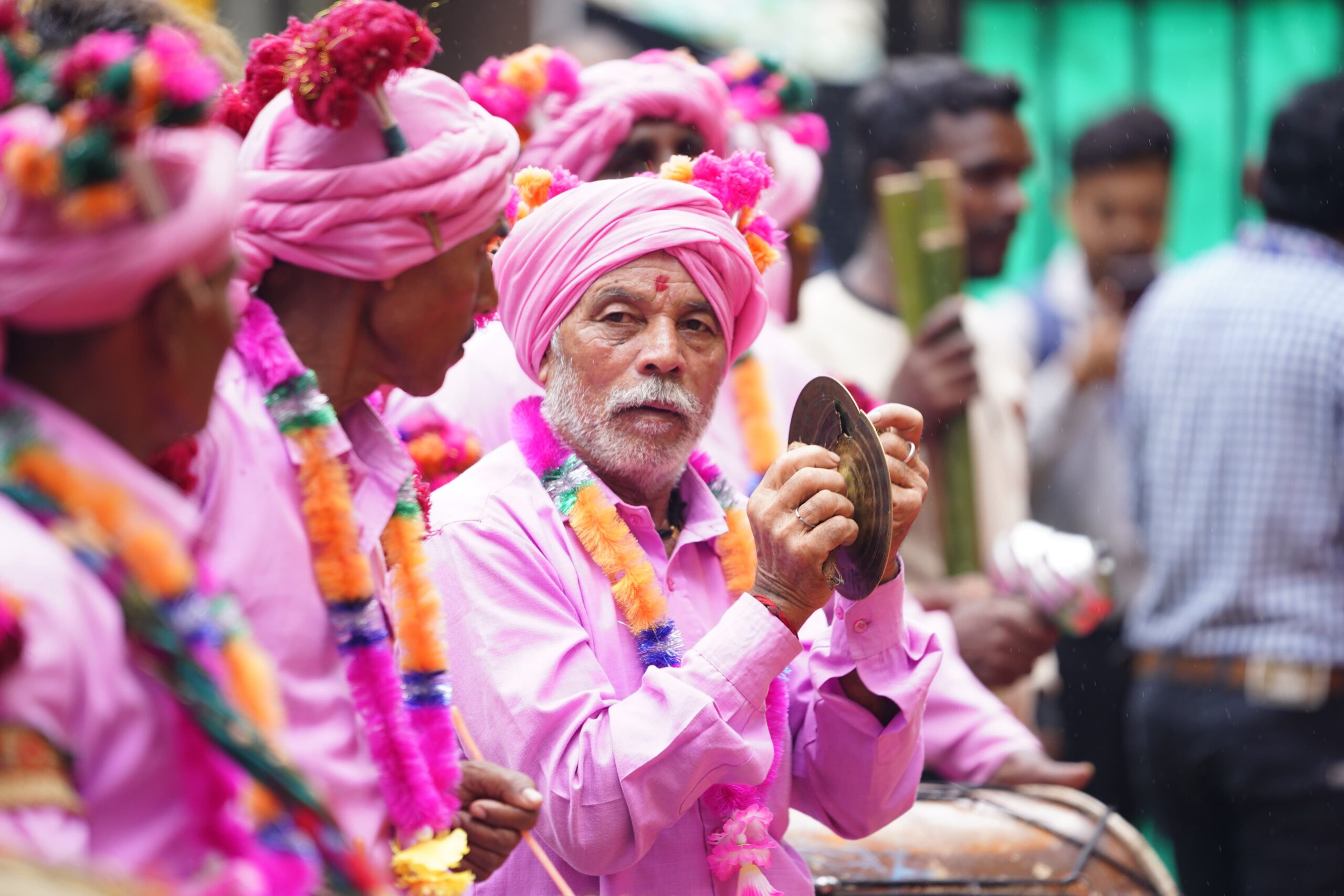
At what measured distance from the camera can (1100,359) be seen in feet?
24.8

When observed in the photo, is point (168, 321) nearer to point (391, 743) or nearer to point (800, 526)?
point (391, 743)

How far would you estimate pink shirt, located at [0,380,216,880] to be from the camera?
1758 millimetres

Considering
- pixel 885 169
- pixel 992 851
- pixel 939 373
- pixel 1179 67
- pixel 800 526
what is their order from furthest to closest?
pixel 1179 67 → pixel 885 169 → pixel 939 373 → pixel 992 851 → pixel 800 526

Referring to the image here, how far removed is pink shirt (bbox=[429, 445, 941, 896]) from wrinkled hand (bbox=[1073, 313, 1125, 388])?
4281 millimetres

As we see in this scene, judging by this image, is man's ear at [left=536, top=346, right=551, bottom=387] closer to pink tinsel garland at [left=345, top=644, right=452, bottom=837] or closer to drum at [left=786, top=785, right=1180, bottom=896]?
pink tinsel garland at [left=345, top=644, right=452, bottom=837]

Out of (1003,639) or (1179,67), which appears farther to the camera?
(1179,67)

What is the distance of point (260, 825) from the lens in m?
1.97

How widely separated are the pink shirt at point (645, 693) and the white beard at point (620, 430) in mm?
106

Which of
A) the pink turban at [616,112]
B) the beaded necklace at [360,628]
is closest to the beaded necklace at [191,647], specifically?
the beaded necklace at [360,628]

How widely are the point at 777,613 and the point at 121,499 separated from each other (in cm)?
143

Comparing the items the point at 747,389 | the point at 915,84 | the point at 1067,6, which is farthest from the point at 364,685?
the point at 1067,6

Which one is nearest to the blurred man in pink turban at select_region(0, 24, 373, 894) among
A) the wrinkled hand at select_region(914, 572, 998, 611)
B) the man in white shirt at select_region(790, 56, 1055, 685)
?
the man in white shirt at select_region(790, 56, 1055, 685)

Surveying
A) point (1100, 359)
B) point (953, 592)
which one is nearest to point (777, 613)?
point (953, 592)

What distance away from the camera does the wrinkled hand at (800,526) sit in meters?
3.04
